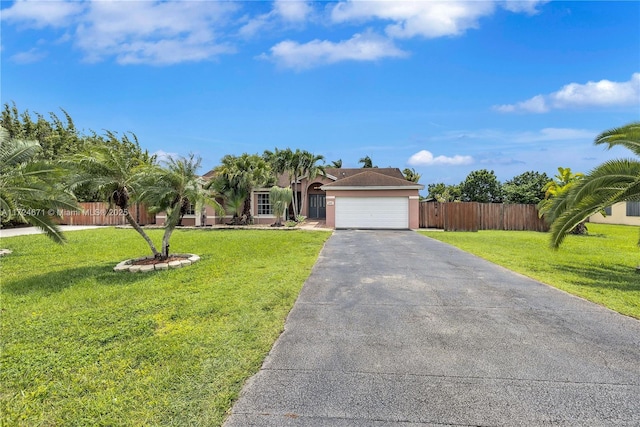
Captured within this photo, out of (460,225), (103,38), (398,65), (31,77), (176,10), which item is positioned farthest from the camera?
A: (460,225)

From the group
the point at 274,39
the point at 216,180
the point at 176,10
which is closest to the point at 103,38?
the point at 176,10

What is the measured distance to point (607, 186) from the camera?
781 cm

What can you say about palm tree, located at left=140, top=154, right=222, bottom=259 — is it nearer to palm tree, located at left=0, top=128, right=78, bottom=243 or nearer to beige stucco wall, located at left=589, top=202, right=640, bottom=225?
palm tree, located at left=0, top=128, right=78, bottom=243

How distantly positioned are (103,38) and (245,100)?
342 inches

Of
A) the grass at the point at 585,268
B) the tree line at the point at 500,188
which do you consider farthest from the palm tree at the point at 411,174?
the grass at the point at 585,268

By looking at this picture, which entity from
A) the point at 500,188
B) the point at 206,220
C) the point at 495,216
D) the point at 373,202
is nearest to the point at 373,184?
the point at 373,202

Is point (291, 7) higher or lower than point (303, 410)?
higher

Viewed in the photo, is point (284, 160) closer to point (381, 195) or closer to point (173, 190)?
point (381, 195)

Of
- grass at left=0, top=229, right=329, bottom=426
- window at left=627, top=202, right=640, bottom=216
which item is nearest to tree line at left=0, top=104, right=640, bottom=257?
grass at left=0, top=229, right=329, bottom=426

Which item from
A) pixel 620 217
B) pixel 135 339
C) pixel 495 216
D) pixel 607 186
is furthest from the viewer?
pixel 620 217

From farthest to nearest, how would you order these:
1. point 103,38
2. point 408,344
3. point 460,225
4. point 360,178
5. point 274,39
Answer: point 360,178 → point 460,225 → point 274,39 → point 103,38 → point 408,344

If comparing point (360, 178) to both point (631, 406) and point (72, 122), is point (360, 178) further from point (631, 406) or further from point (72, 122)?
point (72, 122)

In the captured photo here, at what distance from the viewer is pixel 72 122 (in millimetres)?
28484

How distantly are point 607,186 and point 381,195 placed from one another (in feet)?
43.6
